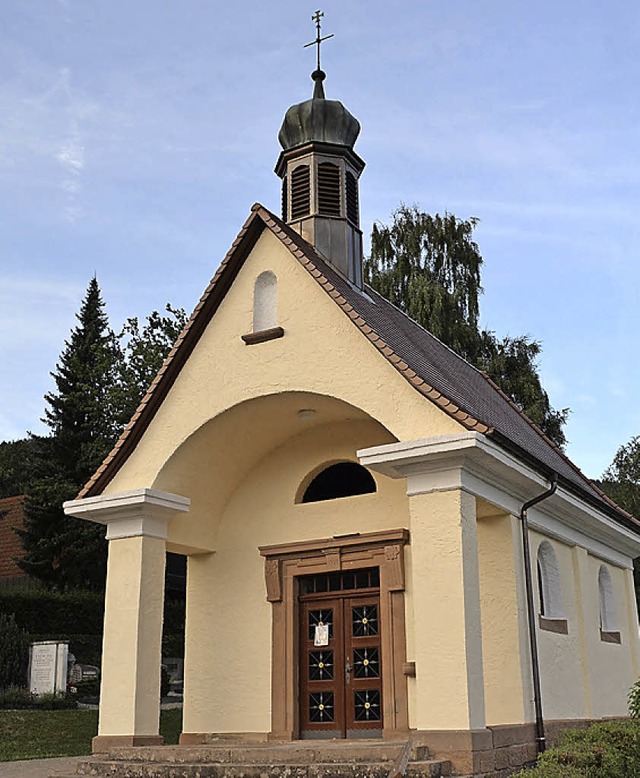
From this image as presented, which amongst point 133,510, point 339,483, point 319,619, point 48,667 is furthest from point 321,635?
point 48,667

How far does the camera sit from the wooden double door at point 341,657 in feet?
42.7

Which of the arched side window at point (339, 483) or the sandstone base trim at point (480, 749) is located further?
the arched side window at point (339, 483)

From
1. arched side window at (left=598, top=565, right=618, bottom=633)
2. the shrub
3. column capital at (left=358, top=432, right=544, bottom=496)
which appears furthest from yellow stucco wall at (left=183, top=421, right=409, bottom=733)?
the shrub

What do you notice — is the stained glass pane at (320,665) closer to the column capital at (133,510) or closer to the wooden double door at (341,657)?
the wooden double door at (341,657)

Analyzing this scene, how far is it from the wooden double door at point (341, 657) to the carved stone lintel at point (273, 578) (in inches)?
14.0

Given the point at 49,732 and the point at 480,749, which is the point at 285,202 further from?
the point at 49,732

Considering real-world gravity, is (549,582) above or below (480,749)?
above

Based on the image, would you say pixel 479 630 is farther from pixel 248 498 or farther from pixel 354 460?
pixel 248 498

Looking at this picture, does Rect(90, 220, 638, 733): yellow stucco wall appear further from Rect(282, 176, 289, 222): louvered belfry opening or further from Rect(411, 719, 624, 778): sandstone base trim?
Rect(282, 176, 289, 222): louvered belfry opening

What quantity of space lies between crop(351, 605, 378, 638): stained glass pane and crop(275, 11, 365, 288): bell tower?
5472mm

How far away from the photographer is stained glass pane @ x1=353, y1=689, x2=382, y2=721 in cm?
1289

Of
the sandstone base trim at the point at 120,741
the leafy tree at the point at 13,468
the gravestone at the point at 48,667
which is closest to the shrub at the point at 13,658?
the gravestone at the point at 48,667

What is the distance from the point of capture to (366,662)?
13156 mm

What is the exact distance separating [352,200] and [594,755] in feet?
32.6
